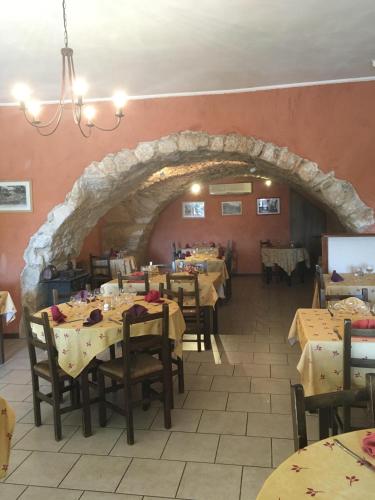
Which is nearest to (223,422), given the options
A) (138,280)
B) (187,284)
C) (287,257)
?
(187,284)

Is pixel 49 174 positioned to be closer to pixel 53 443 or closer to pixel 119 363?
pixel 119 363

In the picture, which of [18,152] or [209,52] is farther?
[18,152]

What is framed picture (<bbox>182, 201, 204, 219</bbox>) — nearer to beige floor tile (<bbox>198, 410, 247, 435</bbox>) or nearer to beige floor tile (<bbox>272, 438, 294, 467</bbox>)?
beige floor tile (<bbox>198, 410, 247, 435</bbox>)

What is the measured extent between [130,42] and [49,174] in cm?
240

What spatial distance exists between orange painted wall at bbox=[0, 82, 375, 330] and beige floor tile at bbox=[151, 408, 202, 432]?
3.15m

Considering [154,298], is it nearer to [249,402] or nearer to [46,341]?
[46,341]

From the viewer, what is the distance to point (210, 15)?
3049mm

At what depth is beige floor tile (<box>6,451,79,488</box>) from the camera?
98.6 inches

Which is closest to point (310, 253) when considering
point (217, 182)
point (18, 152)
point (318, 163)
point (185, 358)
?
point (217, 182)

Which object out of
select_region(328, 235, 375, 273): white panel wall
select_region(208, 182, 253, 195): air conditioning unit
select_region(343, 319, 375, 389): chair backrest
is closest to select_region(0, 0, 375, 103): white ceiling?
select_region(328, 235, 375, 273): white panel wall

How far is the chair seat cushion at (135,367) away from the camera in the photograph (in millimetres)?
2965

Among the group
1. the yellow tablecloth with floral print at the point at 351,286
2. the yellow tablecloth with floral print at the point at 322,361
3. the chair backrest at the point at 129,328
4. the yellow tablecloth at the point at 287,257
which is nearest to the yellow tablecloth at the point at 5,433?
the chair backrest at the point at 129,328

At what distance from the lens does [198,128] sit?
505cm

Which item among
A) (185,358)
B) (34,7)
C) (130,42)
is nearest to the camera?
(34,7)
